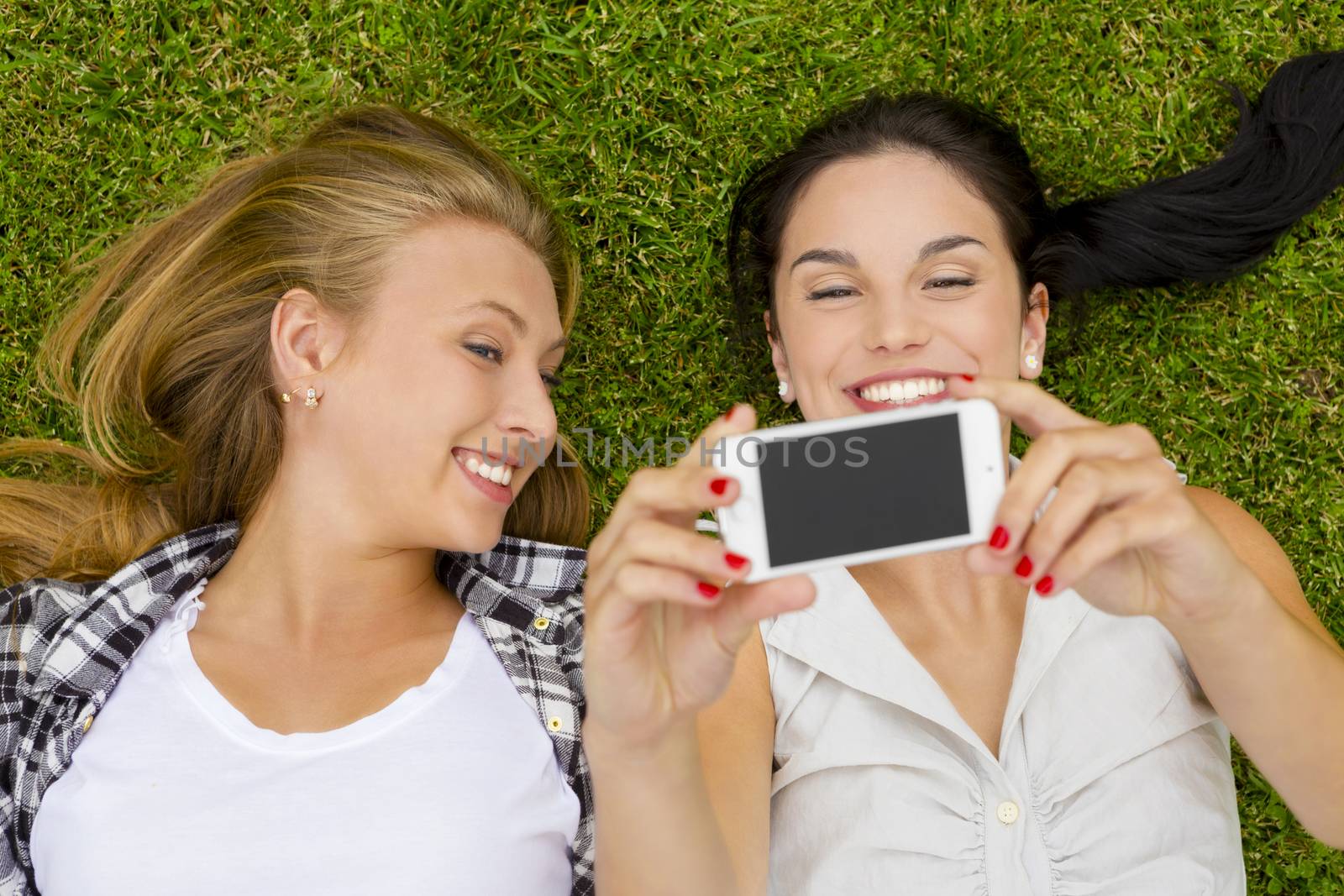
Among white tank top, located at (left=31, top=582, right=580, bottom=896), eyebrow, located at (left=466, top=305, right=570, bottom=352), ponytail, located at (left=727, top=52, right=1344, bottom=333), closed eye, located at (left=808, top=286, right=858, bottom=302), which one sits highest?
ponytail, located at (left=727, top=52, right=1344, bottom=333)

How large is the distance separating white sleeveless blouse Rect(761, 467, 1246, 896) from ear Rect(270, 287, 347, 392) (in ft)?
4.71

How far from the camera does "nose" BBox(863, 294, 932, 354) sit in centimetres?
271

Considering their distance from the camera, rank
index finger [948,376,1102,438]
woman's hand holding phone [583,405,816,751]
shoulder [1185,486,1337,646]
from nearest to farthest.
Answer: woman's hand holding phone [583,405,816,751]
index finger [948,376,1102,438]
shoulder [1185,486,1337,646]

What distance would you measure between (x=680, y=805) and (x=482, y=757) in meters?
0.80

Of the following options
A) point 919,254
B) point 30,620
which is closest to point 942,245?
point 919,254

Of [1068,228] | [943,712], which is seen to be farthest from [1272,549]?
[1068,228]

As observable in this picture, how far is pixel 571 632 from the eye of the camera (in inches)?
120

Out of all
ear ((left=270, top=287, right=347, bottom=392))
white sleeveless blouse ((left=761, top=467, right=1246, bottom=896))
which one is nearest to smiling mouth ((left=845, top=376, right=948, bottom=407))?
white sleeveless blouse ((left=761, top=467, right=1246, bottom=896))

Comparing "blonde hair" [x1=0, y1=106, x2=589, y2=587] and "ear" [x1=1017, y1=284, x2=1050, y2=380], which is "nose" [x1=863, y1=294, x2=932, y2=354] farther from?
"blonde hair" [x1=0, y1=106, x2=589, y2=587]

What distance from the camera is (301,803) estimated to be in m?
2.60

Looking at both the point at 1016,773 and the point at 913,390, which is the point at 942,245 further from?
the point at 1016,773

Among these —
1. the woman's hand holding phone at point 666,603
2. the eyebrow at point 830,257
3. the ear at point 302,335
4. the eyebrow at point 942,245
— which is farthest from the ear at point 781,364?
the woman's hand holding phone at point 666,603

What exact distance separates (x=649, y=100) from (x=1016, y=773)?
7.89 ft

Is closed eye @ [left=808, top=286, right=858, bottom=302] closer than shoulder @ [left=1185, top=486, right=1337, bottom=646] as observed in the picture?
No
